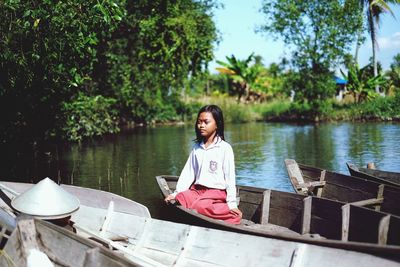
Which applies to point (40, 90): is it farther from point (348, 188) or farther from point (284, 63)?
point (284, 63)

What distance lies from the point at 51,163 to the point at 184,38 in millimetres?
5869

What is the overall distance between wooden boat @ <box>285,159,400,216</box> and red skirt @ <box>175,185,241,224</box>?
1619 mm

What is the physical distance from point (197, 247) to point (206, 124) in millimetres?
1548

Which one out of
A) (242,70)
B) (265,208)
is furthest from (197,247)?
(242,70)

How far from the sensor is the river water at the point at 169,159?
10758 mm

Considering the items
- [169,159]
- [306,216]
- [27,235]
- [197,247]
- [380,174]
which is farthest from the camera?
[169,159]

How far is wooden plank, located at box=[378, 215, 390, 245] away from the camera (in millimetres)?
4277

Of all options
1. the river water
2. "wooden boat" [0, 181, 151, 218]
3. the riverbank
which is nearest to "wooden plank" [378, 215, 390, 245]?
"wooden boat" [0, 181, 151, 218]

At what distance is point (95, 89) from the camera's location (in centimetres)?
2177

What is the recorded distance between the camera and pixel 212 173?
571cm

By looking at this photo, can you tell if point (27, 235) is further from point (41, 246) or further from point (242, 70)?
point (242, 70)

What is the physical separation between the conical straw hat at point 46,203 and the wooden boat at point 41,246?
0.60ft

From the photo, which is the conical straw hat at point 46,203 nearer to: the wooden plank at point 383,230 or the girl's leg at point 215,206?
the girl's leg at point 215,206

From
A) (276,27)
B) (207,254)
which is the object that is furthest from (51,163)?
(276,27)
